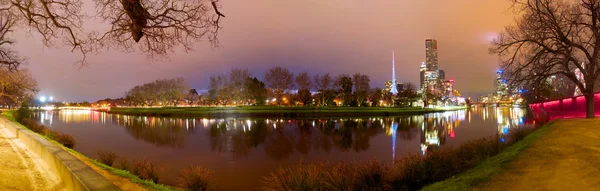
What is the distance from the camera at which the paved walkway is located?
7.71 m

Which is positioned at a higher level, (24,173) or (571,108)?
(571,108)

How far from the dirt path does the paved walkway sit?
9.97m

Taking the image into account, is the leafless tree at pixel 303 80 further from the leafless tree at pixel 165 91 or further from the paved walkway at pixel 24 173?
the paved walkway at pixel 24 173

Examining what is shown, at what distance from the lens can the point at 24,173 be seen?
351 inches

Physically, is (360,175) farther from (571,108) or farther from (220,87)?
(220,87)

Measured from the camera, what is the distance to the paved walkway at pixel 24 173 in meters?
7.71

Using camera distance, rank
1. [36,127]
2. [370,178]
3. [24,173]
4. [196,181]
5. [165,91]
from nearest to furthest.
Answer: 1. [24,173]
2. [370,178]
3. [196,181]
4. [36,127]
5. [165,91]

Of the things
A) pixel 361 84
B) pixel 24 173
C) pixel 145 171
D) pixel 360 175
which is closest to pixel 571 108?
pixel 360 175

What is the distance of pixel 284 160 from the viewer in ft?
63.5

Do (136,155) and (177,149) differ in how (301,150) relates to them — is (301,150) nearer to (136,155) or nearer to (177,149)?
(177,149)

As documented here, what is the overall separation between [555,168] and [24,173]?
13472 millimetres

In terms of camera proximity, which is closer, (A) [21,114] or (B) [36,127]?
(B) [36,127]

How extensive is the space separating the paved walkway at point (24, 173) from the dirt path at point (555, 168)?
9966mm

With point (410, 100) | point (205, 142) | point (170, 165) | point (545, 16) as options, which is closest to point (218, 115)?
point (205, 142)
